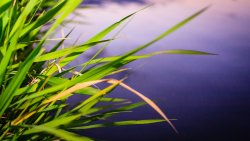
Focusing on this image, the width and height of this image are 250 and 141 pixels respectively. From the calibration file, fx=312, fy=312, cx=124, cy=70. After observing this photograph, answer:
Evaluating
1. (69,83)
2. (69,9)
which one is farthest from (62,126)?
(69,9)

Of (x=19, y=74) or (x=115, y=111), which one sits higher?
(x=19, y=74)

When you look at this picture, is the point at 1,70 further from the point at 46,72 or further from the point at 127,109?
the point at 127,109

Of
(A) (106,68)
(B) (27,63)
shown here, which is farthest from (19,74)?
(A) (106,68)

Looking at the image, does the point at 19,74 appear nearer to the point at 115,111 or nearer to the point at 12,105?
the point at 12,105

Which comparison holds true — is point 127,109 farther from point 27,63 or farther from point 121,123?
point 27,63

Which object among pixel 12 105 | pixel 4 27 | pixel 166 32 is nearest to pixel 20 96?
pixel 12 105

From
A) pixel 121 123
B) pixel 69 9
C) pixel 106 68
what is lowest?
pixel 121 123

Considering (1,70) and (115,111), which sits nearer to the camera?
(1,70)

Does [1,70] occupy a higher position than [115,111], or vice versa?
[1,70]
